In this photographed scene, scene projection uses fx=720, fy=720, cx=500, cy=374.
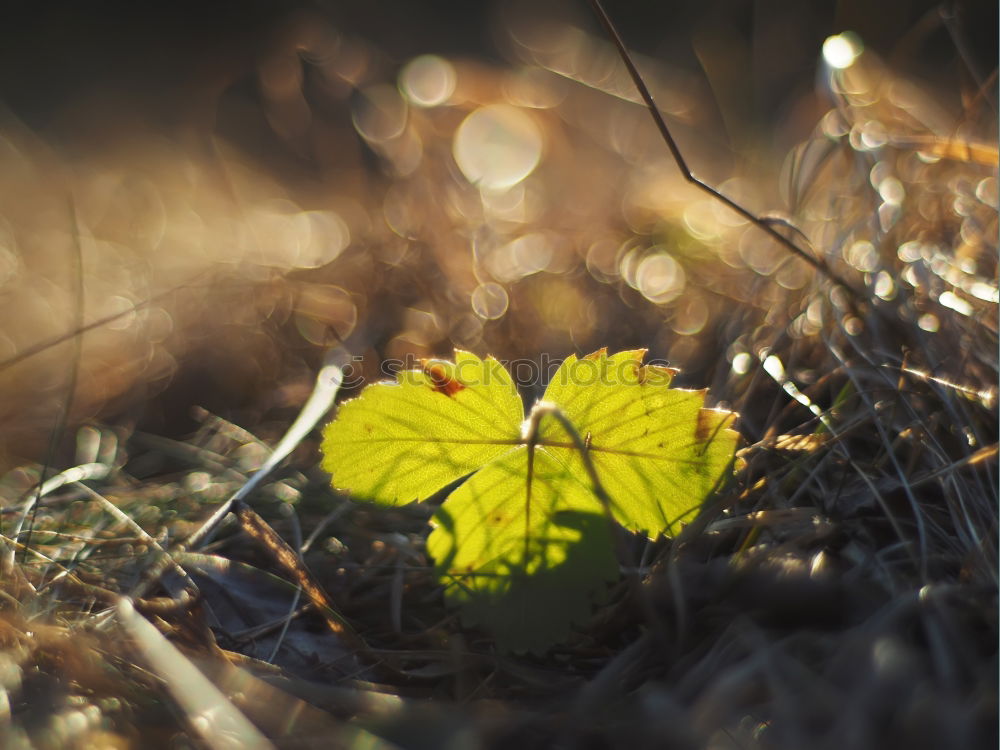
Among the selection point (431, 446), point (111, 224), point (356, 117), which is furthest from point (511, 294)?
point (111, 224)

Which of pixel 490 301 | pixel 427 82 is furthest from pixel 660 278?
pixel 427 82

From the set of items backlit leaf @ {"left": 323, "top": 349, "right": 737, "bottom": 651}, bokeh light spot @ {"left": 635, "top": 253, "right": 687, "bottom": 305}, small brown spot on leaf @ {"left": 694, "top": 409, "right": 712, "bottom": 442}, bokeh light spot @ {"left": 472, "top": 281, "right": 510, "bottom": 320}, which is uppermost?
small brown spot on leaf @ {"left": 694, "top": 409, "right": 712, "bottom": 442}

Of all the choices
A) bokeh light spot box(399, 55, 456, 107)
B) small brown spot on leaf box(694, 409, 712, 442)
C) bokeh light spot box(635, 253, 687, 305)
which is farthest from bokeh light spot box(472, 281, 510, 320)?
bokeh light spot box(399, 55, 456, 107)

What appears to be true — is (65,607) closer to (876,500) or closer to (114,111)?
(876,500)

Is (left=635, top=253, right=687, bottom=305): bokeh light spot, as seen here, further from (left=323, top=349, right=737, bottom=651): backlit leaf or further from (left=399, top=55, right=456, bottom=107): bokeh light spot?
(left=399, top=55, right=456, bottom=107): bokeh light spot

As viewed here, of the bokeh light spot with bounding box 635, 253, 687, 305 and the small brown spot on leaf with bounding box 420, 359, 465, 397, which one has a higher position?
the small brown spot on leaf with bounding box 420, 359, 465, 397

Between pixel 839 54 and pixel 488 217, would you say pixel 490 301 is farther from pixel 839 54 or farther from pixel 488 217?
pixel 839 54

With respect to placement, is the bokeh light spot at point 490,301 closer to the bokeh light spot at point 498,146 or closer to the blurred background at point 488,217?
the blurred background at point 488,217
